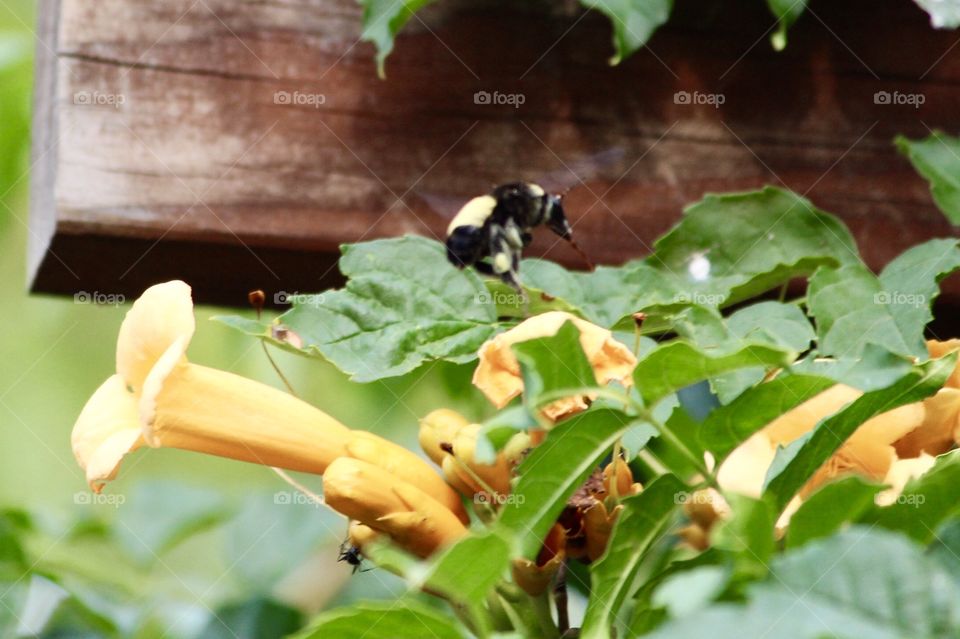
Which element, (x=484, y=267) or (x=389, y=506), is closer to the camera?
(x=389, y=506)

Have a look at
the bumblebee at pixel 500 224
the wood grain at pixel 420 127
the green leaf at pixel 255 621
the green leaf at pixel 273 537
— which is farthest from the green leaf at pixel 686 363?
the green leaf at pixel 273 537

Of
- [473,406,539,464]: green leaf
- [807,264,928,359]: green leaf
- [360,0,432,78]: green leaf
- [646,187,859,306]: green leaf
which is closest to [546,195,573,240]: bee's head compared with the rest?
[646,187,859,306]: green leaf

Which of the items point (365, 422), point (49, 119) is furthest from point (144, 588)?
point (49, 119)

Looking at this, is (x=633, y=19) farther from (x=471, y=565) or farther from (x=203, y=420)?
(x=471, y=565)

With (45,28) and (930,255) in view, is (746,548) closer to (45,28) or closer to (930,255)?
(930,255)

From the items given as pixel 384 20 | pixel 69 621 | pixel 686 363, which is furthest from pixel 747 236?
pixel 69 621

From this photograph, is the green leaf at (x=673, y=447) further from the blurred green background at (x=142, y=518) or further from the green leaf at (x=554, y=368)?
the blurred green background at (x=142, y=518)
